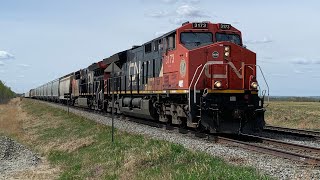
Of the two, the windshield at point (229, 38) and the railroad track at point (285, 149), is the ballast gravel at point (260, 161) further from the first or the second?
the windshield at point (229, 38)

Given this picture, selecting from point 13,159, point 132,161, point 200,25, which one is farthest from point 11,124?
point 132,161

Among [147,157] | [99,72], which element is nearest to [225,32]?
[147,157]

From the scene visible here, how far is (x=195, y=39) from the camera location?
16547 millimetres

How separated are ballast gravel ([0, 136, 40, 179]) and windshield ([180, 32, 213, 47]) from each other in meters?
7.22

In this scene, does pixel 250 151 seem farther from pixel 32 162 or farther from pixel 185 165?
pixel 32 162

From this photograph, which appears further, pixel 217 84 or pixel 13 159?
pixel 13 159

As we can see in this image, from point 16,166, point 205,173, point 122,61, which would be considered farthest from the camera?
point 122,61

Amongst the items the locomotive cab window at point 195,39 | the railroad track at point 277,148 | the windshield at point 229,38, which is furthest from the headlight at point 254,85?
the locomotive cab window at point 195,39

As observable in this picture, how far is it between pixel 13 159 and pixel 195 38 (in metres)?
8.60

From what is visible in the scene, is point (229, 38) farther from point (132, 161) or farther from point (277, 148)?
point (132, 161)

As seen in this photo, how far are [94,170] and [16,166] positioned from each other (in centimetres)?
449

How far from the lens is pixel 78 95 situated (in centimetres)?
4534

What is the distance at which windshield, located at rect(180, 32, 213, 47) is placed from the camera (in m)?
16.4

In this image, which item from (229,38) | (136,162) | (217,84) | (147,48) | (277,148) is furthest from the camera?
(147,48)
